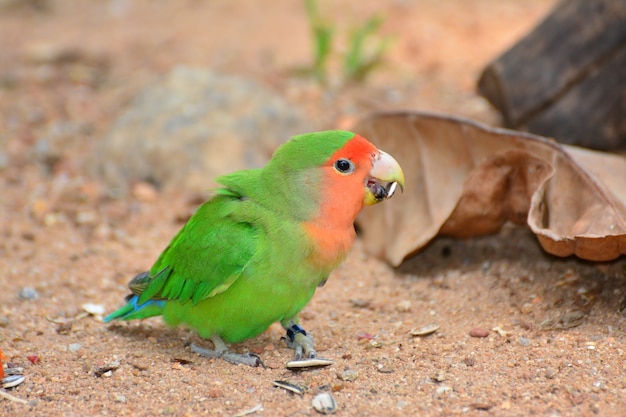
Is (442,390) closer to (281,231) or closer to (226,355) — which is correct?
(281,231)

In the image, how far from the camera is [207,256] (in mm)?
3330

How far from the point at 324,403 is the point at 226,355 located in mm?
728

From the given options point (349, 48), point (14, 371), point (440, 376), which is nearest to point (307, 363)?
point (440, 376)

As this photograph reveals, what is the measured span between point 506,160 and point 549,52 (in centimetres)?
132

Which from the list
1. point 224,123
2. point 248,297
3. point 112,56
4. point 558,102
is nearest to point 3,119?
point 112,56

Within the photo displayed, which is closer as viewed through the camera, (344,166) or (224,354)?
(344,166)

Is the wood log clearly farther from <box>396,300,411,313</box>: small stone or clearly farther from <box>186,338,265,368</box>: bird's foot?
<box>186,338,265,368</box>: bird's foot

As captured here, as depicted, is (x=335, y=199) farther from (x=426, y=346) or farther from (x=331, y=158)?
(x=426, y=346)

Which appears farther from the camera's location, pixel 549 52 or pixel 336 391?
pixel 549 52

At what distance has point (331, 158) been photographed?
3242mm

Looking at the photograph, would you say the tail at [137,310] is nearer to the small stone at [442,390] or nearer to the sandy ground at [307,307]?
the sandy ground at [307,307]

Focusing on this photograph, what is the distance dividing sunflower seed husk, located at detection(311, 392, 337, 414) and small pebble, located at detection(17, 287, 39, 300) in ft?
6.39

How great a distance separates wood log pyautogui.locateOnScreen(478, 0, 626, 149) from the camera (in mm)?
4652

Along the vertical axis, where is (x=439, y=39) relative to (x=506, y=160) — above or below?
above
